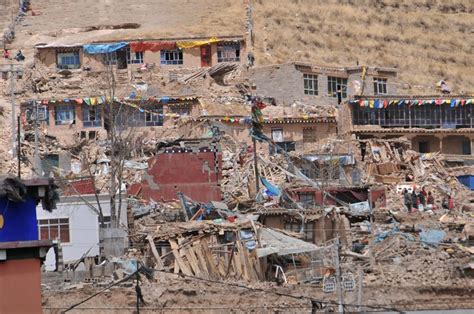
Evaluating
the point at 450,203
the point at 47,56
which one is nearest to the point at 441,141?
the point at 450,203

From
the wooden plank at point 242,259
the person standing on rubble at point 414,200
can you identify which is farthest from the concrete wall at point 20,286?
the person standing on rubble at point 414,200

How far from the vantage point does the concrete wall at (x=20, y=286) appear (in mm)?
21875

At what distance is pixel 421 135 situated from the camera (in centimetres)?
5778

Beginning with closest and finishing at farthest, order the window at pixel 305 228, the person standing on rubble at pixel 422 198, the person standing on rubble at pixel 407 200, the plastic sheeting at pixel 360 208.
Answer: the window at pixel 305 228 < the plastic sheeting at pixel 360 208 < the person standing on rubble at pixel 407 200 < the person standing on rubble at pixel 422 198

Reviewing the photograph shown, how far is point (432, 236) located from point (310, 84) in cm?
2100

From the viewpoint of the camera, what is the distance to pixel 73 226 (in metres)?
38.4

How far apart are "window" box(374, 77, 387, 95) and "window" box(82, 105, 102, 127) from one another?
13.5 meters

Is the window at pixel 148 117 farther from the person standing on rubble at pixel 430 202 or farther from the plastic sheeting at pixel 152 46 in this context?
the person standing on rubble at pixel 430 202

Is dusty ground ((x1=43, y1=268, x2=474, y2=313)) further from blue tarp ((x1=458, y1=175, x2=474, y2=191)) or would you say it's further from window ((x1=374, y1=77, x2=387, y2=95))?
window ((x1=374, y1=77, x2=387, y2=95))

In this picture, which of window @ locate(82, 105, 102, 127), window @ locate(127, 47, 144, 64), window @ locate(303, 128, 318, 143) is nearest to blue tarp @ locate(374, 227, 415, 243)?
window @ locate(303, 128, 318, 143)

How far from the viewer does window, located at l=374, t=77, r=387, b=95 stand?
62219 millimetres

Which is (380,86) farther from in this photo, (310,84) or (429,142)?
(429,142)

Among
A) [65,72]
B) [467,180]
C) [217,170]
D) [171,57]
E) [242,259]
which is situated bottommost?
[242,259]

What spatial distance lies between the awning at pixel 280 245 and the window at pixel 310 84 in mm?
22431
